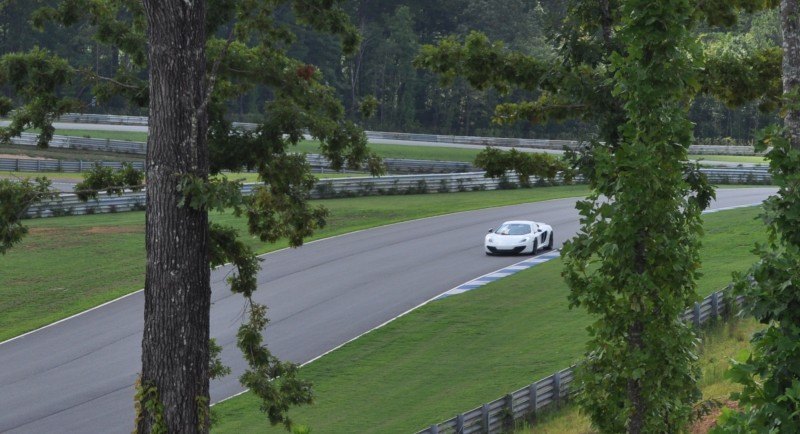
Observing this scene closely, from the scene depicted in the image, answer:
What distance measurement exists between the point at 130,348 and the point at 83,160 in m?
36.7

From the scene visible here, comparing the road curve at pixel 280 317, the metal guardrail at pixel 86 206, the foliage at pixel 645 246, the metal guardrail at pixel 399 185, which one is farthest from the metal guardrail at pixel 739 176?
the foliage at pixel 645 246

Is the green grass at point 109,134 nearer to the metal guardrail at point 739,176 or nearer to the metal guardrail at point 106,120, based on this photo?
the metal guardrail at point 106,120

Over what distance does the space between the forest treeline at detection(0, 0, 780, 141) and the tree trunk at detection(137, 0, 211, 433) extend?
3031 inches

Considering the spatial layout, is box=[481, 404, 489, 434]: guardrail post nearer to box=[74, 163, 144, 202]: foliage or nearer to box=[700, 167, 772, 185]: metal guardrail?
box=[74, 163, 144, 202]: foliage

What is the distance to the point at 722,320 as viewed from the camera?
81.2 feet

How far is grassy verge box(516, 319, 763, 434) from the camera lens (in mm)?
18469

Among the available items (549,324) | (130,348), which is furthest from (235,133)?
(549,324)

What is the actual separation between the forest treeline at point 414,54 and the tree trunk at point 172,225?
77.0 metres

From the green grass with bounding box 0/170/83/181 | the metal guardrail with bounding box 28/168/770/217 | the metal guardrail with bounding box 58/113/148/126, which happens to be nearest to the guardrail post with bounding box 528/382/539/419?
the metal guardrail with bounding box 28/168/770/217

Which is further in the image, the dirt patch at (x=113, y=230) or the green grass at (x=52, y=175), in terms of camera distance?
the green grass at (x=52, y=175)

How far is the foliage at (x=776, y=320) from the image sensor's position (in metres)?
7.81

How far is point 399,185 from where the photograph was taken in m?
51.8

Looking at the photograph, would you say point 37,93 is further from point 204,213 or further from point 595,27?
point 595,27

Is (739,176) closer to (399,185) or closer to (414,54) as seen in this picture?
(399,185)
